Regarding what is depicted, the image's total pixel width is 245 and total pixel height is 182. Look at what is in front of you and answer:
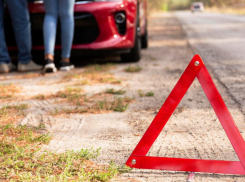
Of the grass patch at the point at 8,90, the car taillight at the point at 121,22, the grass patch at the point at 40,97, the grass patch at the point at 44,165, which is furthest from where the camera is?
the car taillight at the point at 121,22

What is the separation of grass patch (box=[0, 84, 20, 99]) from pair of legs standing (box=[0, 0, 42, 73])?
3.34 ft

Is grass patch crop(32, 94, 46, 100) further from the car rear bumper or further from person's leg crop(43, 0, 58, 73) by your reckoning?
the car rear bumper

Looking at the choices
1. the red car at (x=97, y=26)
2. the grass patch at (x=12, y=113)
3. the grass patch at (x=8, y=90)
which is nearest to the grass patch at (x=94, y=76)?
the red car at (x=97, y=26)

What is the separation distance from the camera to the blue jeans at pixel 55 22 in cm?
534

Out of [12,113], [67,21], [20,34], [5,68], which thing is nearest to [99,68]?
[67,21]

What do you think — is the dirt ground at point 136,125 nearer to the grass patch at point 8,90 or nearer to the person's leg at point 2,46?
the grass patch at point 8,90

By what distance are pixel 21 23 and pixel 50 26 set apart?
421 mm

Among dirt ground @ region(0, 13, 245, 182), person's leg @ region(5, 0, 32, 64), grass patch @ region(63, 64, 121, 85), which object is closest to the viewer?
dirt ground @ region(0, 13, 245, 182)

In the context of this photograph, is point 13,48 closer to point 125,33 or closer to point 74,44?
point 74,44

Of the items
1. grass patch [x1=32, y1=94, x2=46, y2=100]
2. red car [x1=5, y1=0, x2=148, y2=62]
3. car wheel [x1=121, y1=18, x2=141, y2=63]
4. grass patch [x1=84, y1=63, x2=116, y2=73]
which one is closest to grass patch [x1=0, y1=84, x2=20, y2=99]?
grass patch [x1=32, y1=94, x2=46, y2=100]

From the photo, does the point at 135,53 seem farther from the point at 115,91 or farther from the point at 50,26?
the point at 115,91

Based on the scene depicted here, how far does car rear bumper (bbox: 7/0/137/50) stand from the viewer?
5.50 meters

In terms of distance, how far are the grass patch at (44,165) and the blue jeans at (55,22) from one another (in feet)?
9.45

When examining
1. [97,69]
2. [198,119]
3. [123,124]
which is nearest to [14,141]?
[123,124]
